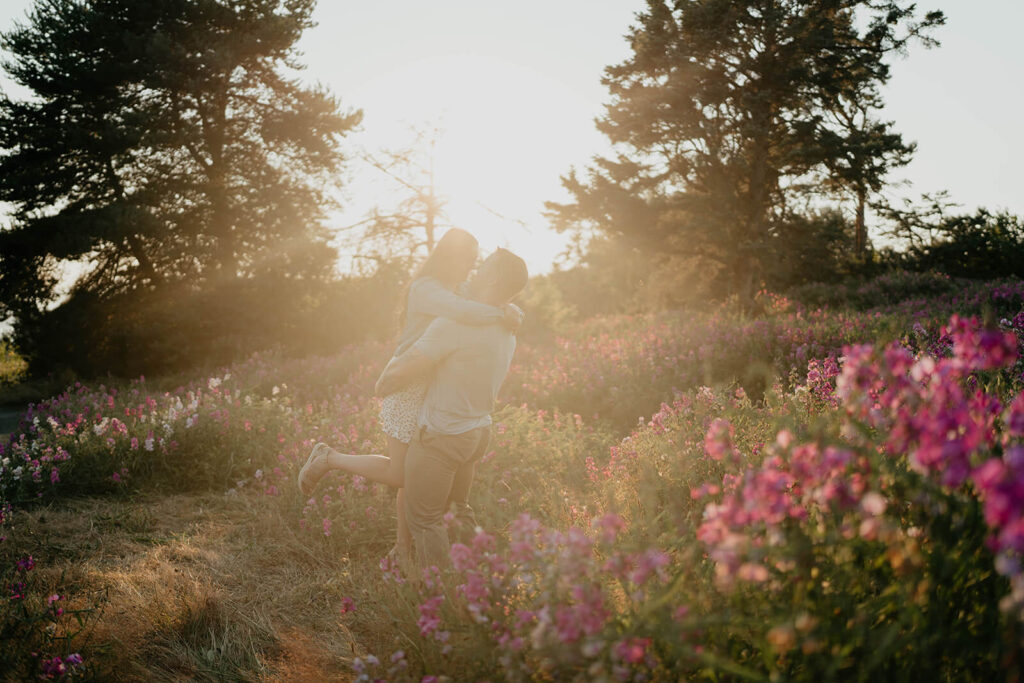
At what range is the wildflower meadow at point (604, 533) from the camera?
140 cm

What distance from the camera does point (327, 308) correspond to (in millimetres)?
16016

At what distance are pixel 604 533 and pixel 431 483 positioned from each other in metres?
1.78

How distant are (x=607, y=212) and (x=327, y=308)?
9.61 metres

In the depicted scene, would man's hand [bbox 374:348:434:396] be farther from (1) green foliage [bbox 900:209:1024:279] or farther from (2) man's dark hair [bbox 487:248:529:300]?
(1) green foliage [bbox 900:209:1024:279]

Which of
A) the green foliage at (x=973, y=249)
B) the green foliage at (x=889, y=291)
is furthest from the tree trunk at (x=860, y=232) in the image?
the green foliage at (x=889, y=291)

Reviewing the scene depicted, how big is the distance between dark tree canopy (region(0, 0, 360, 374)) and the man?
13.5 meters

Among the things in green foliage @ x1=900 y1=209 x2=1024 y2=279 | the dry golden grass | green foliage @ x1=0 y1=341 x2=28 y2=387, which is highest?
green foliage @ x1=900 y1=209 x2=1024 y2=279

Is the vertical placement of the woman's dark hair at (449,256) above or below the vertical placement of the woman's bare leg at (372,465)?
above

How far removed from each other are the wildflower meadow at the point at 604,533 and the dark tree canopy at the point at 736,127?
9.79m

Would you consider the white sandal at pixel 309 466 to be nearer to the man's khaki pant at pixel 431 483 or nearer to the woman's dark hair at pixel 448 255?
the man's khaki pant at pixel 431 483

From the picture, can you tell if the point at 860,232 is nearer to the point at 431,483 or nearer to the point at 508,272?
the point at 508,272

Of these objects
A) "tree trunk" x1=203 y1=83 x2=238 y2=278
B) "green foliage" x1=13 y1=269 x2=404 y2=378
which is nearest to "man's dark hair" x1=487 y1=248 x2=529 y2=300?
"green foliage" x1=13 y1=269 x2=404 y2=378

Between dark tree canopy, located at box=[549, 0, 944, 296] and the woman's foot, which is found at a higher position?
dark tree canopy, located at box=[549, 0, 944, 296]

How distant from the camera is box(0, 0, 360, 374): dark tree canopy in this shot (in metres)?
14.9
